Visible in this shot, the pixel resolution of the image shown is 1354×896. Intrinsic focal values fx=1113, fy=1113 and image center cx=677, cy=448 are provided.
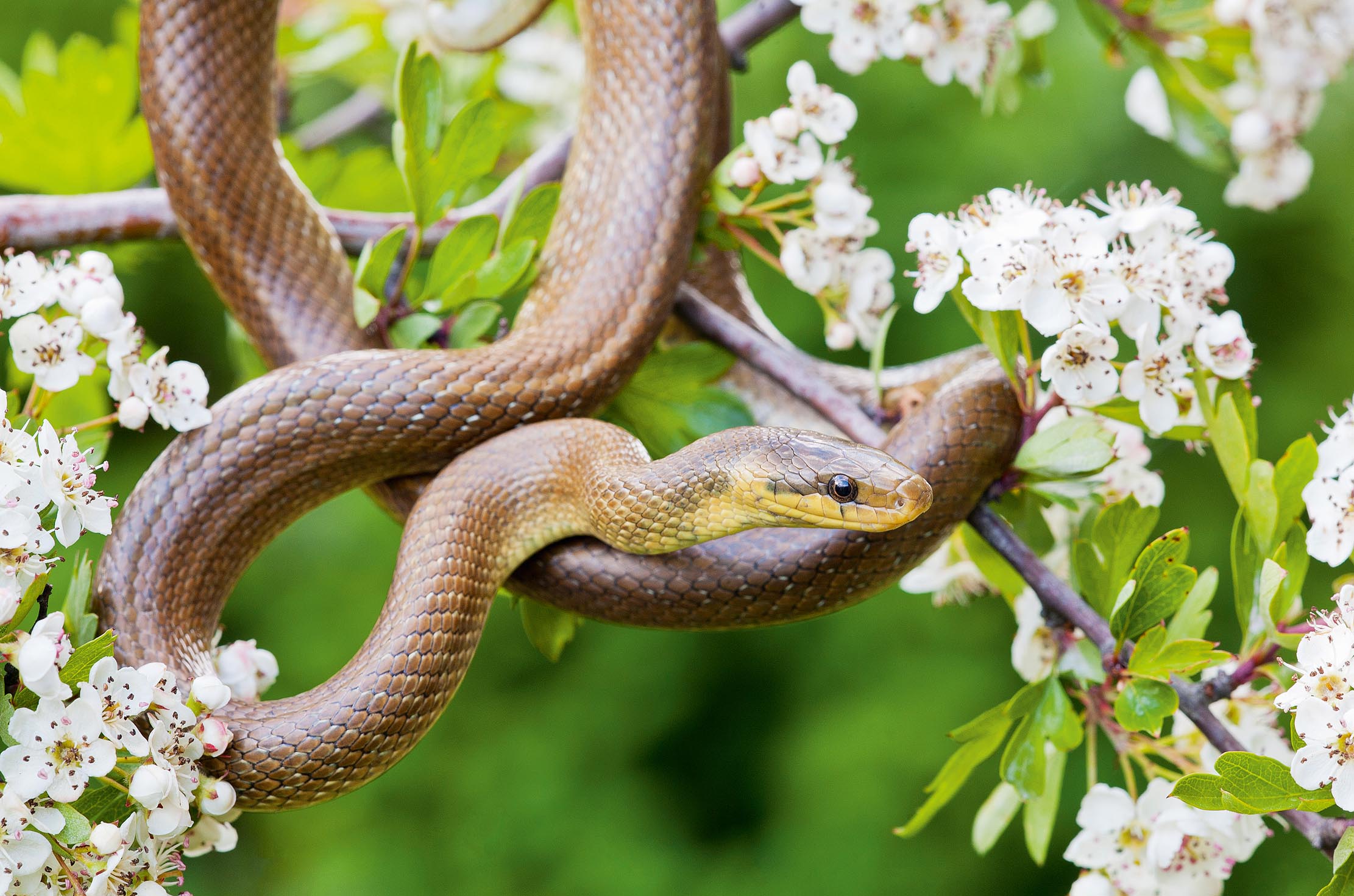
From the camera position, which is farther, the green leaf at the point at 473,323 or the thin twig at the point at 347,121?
the thin twig at the point at 347,121

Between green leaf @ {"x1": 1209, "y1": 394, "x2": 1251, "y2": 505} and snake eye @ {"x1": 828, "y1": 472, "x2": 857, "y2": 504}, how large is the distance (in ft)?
1.15

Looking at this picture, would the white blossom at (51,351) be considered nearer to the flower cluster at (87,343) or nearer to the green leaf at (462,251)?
the flower cluster at (87,343)

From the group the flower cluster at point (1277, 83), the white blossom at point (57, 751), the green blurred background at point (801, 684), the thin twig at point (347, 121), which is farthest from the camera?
the green blurred background at point (801, 684)

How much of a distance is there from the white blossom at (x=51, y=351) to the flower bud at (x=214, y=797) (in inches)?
14.8

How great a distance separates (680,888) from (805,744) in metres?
0.55

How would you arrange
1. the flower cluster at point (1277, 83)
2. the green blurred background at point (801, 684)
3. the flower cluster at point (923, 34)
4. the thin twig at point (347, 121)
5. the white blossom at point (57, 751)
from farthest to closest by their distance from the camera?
1. the green blurred background at point (801, 684)
2. the thin twig at point (347, 121)
3. the flower cluster at point (1277, 83)
4. the flower cluster at point (923, 34)
5. the white blossom at point (57, 751)

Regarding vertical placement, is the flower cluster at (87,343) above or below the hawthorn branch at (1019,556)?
above

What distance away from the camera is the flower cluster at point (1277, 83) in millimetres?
1651

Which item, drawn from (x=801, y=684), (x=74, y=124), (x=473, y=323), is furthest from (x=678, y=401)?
(x=801, y=684)

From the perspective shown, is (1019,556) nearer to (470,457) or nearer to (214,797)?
(470,457)

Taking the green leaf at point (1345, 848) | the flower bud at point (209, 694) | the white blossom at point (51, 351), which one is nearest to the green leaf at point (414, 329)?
the white blossom at point (51, 351)

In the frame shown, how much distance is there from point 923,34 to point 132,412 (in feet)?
3.40

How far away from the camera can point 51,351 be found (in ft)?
3.34

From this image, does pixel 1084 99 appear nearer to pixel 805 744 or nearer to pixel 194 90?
pixel 805 744
